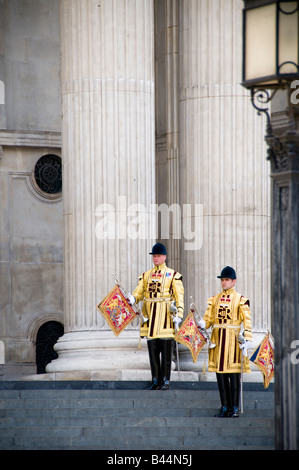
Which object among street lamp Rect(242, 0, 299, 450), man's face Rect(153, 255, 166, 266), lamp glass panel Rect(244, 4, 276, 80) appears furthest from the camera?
man's face Rect(153, 255, 166, 266)

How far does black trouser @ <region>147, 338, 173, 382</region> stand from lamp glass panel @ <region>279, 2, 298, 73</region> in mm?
10227

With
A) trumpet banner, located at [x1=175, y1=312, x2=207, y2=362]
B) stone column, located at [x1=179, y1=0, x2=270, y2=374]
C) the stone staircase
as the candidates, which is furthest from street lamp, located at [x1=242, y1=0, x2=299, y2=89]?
stone column, located at [x1=179, y1=0, x2=270, y2=374]

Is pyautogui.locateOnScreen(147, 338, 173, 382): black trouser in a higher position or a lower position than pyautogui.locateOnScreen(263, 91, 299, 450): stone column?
lower

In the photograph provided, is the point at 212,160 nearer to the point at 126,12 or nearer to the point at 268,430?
the point at 126,12

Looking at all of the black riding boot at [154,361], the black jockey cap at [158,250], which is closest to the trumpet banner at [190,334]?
the black riding boot at [154,361]

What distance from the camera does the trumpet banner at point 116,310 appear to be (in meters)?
24.8

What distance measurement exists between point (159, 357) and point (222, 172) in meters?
4.55

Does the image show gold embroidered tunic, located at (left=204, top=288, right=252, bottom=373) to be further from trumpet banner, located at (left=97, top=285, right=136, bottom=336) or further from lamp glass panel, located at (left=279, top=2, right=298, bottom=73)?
lamp glass panel, located at (left=279, top=2, right=298, bottom=73)

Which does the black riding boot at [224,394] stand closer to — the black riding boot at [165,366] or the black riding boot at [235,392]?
the black riding boot at [235,392]

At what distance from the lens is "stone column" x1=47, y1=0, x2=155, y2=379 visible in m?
25.8

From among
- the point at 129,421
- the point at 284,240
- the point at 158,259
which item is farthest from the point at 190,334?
the point at 284,240

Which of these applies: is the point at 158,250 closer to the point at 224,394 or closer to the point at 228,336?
the point at 228,336

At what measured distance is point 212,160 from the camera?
88.9 feet

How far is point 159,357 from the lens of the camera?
79.0 ft
